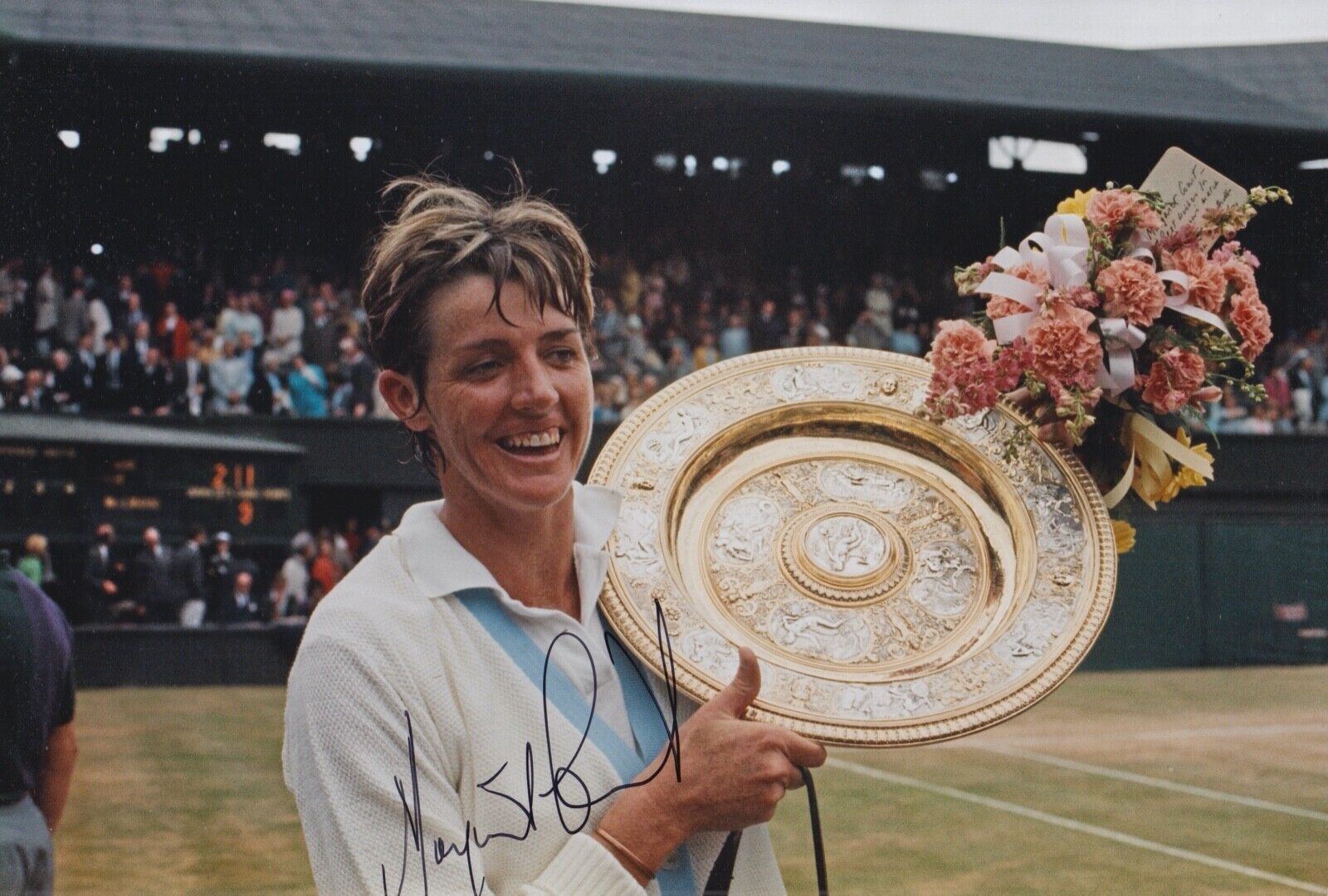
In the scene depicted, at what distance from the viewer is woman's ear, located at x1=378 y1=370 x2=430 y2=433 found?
1615mm

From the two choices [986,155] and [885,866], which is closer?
[885,866]

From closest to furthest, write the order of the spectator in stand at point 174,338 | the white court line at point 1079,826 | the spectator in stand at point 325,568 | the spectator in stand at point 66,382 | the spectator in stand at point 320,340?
the white court line at point 1079,826, the spectator in stand at point 325,568, the spectator in stand at point 66,382, the spectator in stand at point 174,338, the spectator in stand at point 320,340

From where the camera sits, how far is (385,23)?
16.4m

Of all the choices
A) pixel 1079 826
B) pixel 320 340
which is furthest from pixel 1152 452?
pixel 320 340

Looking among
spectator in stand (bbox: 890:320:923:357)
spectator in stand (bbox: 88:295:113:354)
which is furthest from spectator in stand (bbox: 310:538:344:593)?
Answer: spectator in stand (bbox: 890:320:923:357)

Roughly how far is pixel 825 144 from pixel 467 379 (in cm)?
1784

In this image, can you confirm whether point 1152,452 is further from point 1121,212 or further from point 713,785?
point 713,785

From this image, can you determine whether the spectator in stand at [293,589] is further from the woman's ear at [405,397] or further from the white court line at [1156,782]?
the woman's ear at [405,397]

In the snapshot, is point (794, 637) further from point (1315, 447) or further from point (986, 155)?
point (986, 155)

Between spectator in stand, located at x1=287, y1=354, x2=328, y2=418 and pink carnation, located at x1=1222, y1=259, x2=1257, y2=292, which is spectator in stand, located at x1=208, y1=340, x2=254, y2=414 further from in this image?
pink carnation, located at x1=1222, y1=259, x2=1257, y2=292

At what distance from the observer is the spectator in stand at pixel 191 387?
1414 cm

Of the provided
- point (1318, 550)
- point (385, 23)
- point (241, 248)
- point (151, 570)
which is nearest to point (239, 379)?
point (151, 570)

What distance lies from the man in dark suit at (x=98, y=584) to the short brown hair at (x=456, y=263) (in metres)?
12.6

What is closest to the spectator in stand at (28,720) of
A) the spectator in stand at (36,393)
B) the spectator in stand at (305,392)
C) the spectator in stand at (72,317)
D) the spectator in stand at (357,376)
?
the spectator in stand at (36,393)
